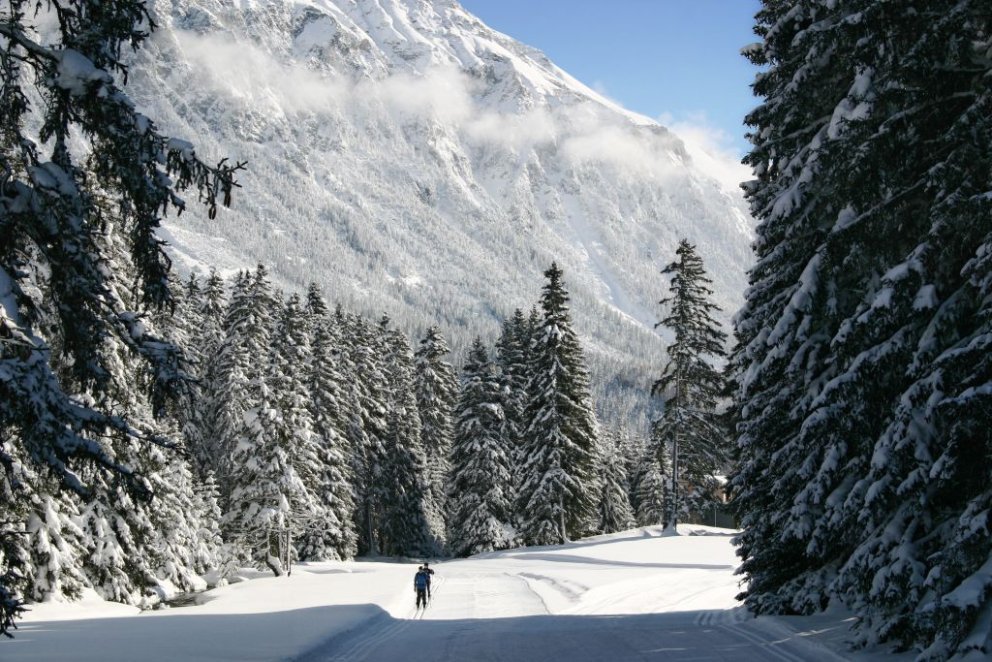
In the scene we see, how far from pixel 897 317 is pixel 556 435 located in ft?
120

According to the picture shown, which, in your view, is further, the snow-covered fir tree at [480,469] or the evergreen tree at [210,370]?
the snow-covered fir tree at [480,469]

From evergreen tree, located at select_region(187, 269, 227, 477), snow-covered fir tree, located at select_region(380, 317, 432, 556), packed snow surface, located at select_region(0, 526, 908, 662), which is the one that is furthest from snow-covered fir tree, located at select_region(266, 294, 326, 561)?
snow-covered fir tree, located at select_region(380, 317, 432, 556)

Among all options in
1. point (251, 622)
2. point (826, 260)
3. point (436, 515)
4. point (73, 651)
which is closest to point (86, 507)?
point (251, 622)

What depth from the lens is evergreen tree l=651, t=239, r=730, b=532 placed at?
1772 inches

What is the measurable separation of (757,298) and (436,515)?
5043 cm

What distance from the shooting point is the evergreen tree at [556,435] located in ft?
155

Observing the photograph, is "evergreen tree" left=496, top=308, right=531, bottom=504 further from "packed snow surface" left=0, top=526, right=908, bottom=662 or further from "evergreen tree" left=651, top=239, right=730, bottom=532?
"packed snow surface" left=0, top=526, right=908, bottom=662

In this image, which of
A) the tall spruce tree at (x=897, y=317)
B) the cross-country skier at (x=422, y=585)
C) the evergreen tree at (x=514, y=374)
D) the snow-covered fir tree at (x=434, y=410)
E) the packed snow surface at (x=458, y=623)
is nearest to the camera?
the tall spruce tree at (x=897, y=317)

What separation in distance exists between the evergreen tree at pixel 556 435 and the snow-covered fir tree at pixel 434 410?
724 inches

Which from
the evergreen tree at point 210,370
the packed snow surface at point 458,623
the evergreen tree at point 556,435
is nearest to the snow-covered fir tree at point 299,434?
the evergreen tree at point 210,370

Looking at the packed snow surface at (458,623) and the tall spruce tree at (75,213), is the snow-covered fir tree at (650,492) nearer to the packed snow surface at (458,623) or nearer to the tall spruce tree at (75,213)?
the packed snow surface at (458,623)

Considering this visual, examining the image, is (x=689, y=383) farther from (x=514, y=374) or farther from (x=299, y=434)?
(x=299, y=434)

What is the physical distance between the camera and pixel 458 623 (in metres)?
20.9

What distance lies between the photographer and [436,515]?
6431 cm
